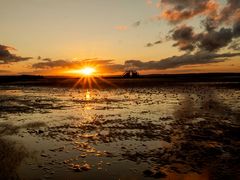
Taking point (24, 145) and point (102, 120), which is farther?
point (102, 120)

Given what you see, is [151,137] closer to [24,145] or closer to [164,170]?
[164,170]

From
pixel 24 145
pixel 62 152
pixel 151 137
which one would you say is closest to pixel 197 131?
pixel 151 137

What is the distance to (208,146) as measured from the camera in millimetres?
11930

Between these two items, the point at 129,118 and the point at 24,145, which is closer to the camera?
the point at 24,145

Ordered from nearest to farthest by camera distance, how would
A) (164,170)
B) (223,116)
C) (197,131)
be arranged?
(164,170) < (197,131) < (223,116)

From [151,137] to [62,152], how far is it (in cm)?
424

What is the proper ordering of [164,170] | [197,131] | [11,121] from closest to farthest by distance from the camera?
1. [164,170]
2. [197,131]
3. [11,121]

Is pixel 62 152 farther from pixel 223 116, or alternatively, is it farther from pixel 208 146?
pixel 223 116

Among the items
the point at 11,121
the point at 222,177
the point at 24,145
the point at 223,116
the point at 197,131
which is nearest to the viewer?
the point at 222,177

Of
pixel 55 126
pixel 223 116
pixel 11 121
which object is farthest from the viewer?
pixel 223 116

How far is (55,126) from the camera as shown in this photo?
1667 cm

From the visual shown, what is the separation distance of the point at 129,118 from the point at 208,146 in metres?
7.96

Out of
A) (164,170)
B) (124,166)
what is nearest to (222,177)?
(164,170)

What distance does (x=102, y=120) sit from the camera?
18672mm
